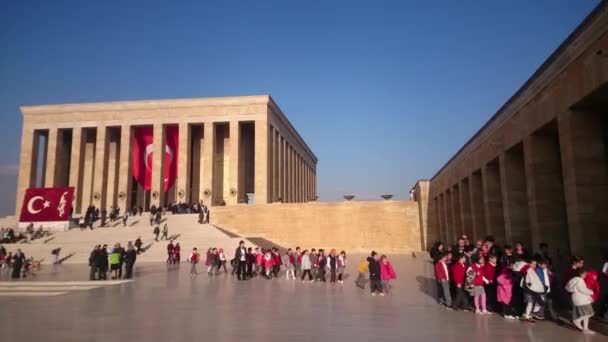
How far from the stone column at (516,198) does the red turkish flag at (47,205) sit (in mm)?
24580

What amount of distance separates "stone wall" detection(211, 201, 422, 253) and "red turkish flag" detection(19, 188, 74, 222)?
9.70 meters

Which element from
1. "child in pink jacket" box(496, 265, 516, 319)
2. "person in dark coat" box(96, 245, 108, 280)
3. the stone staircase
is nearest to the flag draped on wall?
the stone staircase

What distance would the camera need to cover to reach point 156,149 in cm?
3759

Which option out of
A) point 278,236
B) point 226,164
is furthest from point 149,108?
point 278,236

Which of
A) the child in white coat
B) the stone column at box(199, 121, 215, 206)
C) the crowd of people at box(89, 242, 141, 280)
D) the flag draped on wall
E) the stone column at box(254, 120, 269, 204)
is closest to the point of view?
the child in white coat

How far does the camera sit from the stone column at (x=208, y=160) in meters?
37.1

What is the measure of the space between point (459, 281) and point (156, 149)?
33260 mm

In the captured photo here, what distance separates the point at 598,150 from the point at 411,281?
6247 mm

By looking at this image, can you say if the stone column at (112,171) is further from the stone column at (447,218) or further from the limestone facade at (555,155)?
the limestone facade at (555,155)

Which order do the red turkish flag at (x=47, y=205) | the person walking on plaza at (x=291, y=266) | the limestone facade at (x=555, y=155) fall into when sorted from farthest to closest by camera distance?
1. the red turkish flag at (x=47, y=205)
2. the person walking on plaza at (x=291, y=266)
3. the limestone facade at (x=555, y=155)

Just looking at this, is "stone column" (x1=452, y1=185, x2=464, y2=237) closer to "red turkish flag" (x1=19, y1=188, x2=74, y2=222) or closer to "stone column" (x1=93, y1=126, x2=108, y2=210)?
"red turkish flag" (x1=19, y1=188, x2=74, y2=222)

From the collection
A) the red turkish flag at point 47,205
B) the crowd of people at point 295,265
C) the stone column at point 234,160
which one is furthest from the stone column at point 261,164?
the crowd of people at point 295,265

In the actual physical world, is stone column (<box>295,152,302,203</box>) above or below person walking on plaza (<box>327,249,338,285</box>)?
above

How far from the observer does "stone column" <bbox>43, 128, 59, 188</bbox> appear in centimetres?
3847
